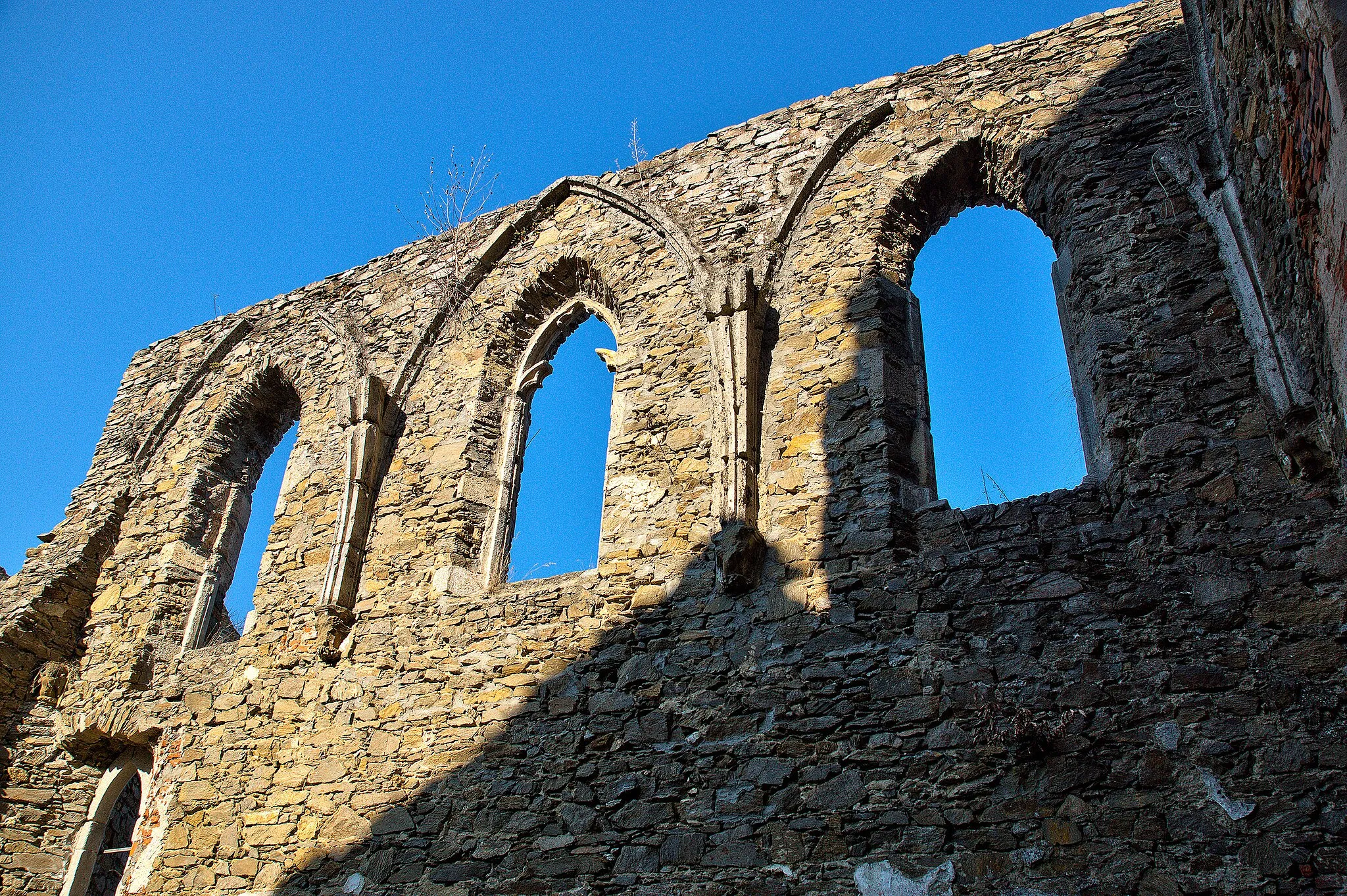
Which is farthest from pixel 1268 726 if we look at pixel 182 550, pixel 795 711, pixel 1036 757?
pixel 182 550

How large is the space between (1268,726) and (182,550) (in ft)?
25.5

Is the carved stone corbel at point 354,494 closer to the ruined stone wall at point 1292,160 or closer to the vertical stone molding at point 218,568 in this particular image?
the vertical stone molding at point 218,568

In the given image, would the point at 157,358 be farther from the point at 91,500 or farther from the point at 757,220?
the point at 757,220

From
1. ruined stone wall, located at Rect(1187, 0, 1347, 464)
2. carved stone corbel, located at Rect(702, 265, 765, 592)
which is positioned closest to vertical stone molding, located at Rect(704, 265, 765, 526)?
carved stone corbel, located at Rect(702, 265, 765, 592)

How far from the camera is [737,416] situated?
237 inches

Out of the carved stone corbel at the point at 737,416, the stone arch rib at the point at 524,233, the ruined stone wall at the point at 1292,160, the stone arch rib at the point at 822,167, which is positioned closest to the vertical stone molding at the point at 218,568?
the stone arch rib at the point at 524,233

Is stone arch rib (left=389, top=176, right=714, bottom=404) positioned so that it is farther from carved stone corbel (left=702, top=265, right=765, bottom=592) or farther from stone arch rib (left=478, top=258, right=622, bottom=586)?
carved stone corbel (left=702, top=265, right=765, bottom=592)

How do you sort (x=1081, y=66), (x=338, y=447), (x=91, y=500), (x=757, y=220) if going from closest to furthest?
(x=1081, y=66), (x=757, y=220), (x=338, y=447), (x=91, y=500)

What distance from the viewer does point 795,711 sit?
16.6 ft

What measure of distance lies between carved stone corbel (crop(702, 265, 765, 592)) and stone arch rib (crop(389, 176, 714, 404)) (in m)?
0.89

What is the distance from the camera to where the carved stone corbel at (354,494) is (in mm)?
6719

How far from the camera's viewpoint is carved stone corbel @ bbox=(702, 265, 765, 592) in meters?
5.55

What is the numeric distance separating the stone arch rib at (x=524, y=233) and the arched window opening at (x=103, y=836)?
3490 millimetres

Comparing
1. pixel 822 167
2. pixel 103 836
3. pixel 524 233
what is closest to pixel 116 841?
pixel 103 836
